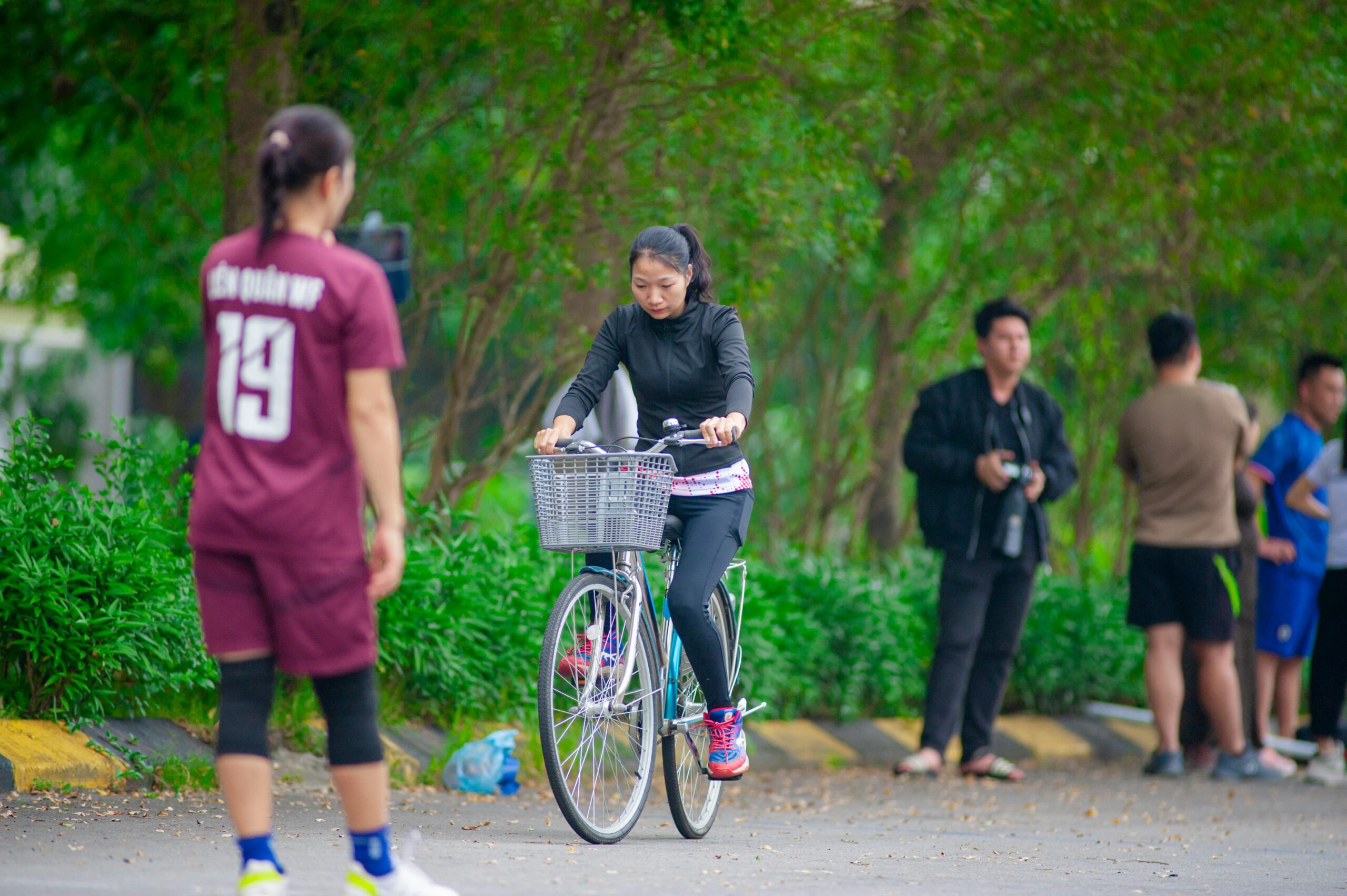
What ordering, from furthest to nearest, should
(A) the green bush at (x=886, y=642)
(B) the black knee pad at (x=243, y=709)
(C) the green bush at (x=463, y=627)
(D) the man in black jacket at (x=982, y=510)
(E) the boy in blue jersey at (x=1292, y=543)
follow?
(E) the boy in blue jersey at (x=1292, y=543) < (A) the green bush at (x=886, y=642) < (D) the man in black jacket at (x=982, y=510) < (C) the green bush at (x=463, y=627) < (B) the black knee pad at (x=243, y=709)

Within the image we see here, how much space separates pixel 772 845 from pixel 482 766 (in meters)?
1.46

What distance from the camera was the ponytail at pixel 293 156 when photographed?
10.6ft

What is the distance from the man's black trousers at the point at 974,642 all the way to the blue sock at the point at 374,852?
4.63 meters

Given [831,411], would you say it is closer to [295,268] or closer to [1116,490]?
[1116,490]

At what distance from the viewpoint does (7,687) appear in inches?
212

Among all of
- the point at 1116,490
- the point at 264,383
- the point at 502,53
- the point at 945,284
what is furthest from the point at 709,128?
the point at 1116,490

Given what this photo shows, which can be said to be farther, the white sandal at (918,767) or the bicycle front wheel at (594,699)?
the white sandal at (918,767)

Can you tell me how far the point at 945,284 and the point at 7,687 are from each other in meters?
6.53

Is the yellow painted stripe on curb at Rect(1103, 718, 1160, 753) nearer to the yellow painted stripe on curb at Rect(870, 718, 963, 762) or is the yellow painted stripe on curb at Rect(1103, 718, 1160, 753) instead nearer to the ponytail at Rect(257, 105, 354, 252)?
the yellow painted stripe on curb at Rect(870, 718, 963, 762)

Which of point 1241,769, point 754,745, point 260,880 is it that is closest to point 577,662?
point 260,880

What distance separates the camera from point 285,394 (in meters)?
3.24

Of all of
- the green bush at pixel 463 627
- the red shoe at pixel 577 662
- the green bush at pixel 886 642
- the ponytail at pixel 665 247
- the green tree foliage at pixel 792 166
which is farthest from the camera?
the green bush at pixel 886 642

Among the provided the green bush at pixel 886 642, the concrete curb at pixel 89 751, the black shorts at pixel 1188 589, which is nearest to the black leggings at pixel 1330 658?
the black shorts at pixel 1188 589

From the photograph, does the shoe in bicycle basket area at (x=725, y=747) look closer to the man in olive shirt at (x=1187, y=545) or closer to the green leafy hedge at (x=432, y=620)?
the green leafy hedge at (x=432, y=620)
